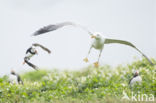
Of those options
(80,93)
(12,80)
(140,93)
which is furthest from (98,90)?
(12,80)

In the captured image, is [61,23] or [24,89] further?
[24,89]

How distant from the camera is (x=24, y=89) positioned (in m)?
9.84

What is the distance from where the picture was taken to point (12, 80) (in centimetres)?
1166

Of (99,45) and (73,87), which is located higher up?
(99,45)

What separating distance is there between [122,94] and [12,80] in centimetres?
456

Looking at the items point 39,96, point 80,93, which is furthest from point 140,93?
point 39,96

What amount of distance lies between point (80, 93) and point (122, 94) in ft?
3.94

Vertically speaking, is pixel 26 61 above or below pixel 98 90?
above

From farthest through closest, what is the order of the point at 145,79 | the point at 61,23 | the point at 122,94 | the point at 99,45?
1. the point at 145,79
2. the point at 122,94
3. the point at 99,45
4. the point at 61,23

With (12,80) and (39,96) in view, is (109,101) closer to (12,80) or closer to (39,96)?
(39,96)

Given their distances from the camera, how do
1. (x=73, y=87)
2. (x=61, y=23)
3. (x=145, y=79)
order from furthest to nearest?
(x=145, y=79) → (x=73, y=87) → (x=61, y=23)

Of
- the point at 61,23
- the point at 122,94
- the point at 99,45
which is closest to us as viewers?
the point at 61,23

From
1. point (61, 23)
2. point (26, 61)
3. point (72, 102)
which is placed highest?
point (61, 23)

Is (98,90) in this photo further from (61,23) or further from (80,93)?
(61,23)
